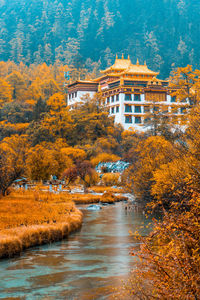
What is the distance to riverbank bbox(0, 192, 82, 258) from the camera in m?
18.1

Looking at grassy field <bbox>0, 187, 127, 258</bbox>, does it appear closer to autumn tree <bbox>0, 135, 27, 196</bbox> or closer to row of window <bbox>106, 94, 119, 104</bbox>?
autumn tree <bbox>0, 135, 27, 196</bbox>

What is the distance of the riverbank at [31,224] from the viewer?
1814cm

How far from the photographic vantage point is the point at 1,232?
19141mm

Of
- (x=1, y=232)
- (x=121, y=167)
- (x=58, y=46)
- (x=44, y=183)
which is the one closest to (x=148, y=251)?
(x=1, y=232)

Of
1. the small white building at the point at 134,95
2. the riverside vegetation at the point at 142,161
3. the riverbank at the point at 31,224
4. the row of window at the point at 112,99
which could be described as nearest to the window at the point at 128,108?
the small white building at the point at 134,95

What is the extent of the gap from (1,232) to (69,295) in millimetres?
7638

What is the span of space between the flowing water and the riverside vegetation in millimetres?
1703

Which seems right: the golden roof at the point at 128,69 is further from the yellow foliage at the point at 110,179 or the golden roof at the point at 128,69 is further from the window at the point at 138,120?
the yellow foliage at the point at 110,179

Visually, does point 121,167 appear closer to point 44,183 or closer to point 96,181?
point 96,181

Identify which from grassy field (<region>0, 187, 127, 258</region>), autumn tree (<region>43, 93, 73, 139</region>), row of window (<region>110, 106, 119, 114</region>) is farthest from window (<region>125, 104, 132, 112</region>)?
grassy field (<region>0, 187, 127, 258</region>)

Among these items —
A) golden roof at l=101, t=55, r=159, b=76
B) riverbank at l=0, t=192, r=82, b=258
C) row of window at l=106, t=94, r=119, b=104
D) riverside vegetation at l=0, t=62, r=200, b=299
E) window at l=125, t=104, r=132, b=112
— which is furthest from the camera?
golden roof at l=101, t=55, r=159, b=76

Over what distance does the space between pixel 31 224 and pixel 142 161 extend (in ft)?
33.4

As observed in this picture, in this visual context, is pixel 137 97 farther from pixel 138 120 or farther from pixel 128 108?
pixel 138 120

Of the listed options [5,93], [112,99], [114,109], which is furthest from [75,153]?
[5,93]
